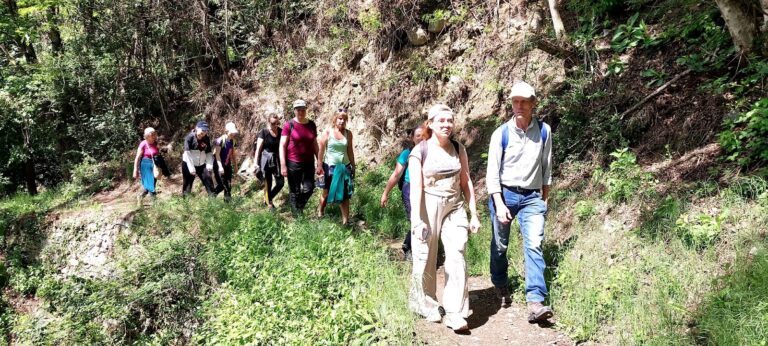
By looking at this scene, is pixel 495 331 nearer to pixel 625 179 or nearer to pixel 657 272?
pixel 657 272

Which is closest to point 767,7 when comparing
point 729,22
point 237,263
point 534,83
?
point 729,22

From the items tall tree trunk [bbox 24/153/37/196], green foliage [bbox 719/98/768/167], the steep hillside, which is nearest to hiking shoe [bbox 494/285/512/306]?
the steep hillside

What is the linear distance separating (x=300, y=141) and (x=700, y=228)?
5.05 metres

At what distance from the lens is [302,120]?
7297mm

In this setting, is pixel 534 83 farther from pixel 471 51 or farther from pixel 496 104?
pixel 471 51

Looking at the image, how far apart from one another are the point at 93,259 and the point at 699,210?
965 cm

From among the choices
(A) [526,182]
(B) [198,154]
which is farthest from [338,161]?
(A) [526,182]

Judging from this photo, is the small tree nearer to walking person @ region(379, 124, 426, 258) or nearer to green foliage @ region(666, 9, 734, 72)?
green foliage @ region(666, 9, 734, 72)

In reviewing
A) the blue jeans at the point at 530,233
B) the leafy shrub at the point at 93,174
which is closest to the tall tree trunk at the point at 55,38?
the leafy shrub at the point at 93,174

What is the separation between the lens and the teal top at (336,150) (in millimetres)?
6996

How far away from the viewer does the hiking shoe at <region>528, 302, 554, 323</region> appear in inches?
163

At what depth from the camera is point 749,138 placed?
5051mm

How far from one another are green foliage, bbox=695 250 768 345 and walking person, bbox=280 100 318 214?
527 cm

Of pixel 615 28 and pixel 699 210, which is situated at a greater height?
pixel 615 28
